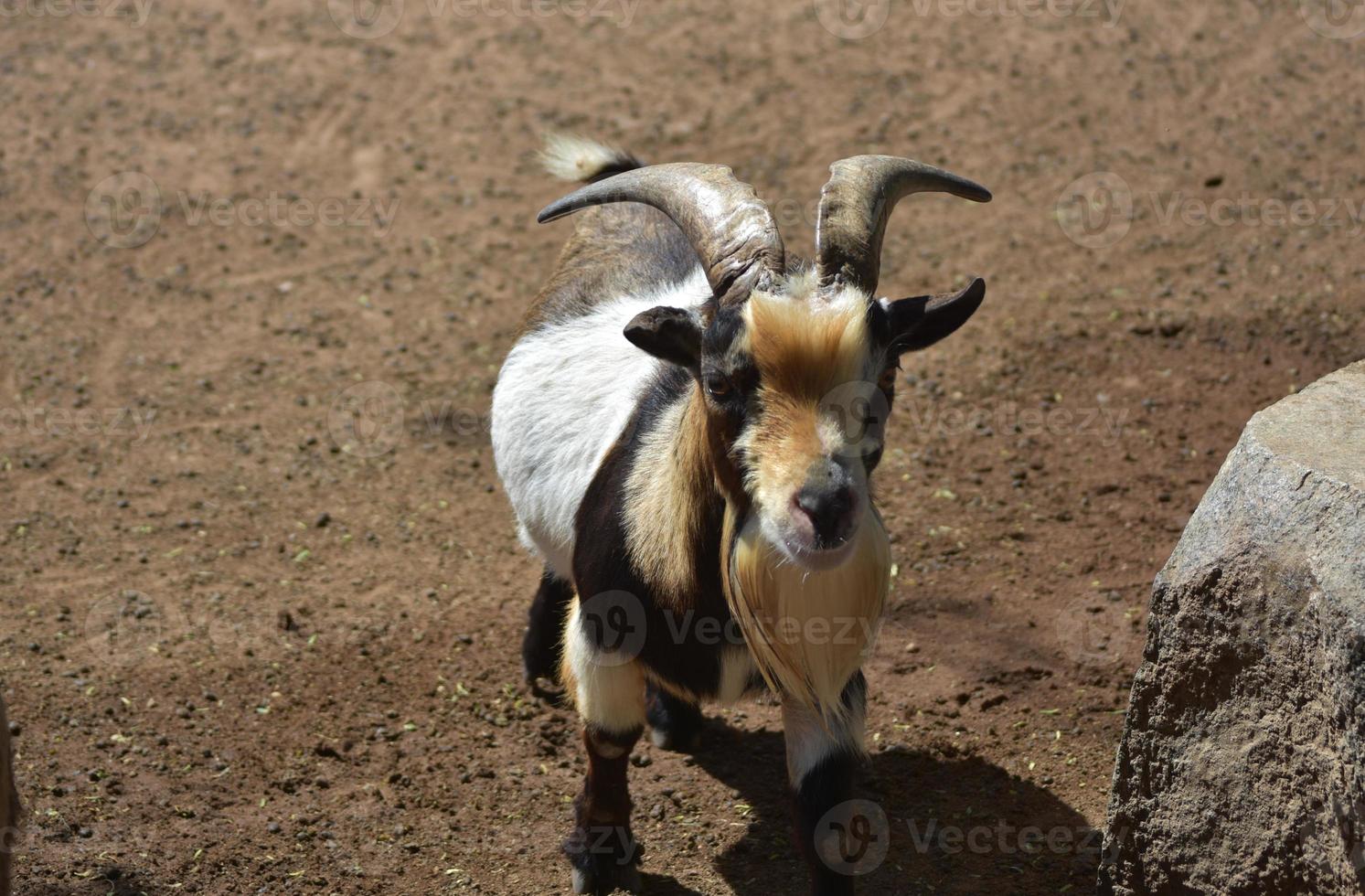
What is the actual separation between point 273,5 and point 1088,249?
7195mm

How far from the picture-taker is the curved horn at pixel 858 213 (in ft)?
11.8

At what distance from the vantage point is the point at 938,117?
391 inches

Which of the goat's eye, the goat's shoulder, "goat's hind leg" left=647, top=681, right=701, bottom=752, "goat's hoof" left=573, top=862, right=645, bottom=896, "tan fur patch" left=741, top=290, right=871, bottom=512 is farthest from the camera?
"goat's hind leg" left=647, top=681, right=701, bottom=752

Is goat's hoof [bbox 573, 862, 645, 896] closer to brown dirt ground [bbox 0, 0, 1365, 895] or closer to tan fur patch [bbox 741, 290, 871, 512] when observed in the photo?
brown dirt ground [bbox 0, 0, 1365, 895]

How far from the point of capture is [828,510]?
328cm

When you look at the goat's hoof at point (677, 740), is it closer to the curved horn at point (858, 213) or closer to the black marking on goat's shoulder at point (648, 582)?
the black marking on goat's shoulder at point (648, 582)

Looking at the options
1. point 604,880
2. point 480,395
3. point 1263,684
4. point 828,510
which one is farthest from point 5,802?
point 480,395

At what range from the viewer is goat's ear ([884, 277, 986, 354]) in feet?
12.0

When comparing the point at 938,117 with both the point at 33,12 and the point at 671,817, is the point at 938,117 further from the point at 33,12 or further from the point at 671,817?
the point at 33,12

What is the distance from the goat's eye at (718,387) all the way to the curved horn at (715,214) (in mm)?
216

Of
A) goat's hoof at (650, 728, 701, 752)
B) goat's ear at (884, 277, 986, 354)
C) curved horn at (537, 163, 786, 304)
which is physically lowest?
goat's hoof at (650, 728, 701, 752)

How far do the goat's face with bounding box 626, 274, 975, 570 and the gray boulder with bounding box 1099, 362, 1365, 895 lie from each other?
0.94 metres

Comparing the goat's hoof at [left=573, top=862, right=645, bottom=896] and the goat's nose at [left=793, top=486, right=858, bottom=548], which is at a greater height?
the goat's nose at [left=793, top=486, right=858, bottom=548]

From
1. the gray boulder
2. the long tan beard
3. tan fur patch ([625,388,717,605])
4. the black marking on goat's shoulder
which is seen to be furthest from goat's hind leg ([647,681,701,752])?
the gray boulder
